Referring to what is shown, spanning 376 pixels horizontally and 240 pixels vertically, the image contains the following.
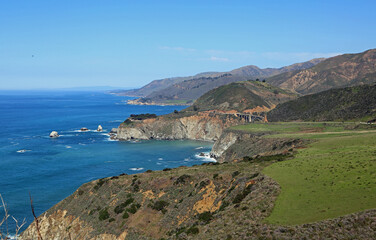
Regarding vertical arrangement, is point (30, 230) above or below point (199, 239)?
below

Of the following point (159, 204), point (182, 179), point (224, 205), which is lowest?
point (159, 204)

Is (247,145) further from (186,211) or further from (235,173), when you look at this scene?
(186,211)

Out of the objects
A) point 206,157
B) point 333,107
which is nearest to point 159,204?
point 206,157

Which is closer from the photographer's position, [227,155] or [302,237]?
[302,237]

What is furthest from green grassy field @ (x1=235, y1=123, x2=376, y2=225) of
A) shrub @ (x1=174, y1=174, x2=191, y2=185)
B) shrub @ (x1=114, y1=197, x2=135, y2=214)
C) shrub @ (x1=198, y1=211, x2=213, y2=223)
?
shrub @ (x1=114, y1=197, x2=135, y2=214)

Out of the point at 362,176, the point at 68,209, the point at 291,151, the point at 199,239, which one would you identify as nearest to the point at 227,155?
the point at 291,151

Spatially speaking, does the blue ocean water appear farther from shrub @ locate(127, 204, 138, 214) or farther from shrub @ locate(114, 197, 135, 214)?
shrub @ locate(127, 204, 138, 214)

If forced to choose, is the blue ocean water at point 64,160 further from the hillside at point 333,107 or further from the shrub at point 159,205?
Result: the hillside at point 333,107

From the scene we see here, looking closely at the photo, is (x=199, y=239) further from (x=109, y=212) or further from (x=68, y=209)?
(x=68, y=209)
